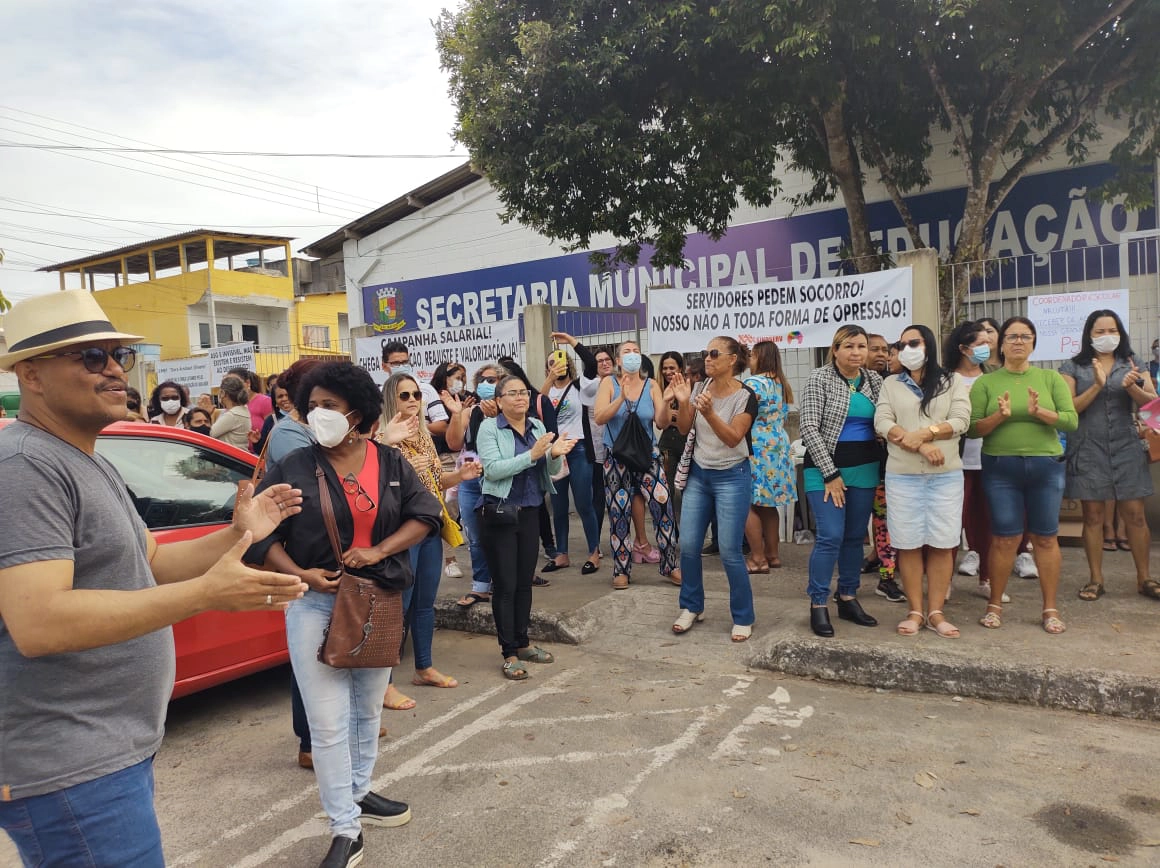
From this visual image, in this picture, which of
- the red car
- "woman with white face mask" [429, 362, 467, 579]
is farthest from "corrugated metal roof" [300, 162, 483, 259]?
the red car

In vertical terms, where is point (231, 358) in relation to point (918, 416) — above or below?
above

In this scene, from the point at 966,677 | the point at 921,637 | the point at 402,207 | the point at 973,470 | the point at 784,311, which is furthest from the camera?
the point at 402,207

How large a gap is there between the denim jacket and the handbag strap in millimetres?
1845

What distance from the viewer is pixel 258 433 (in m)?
7.36

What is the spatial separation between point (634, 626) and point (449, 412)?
2274mm

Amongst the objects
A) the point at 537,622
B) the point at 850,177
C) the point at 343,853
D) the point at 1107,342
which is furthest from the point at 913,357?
the point at 850,177

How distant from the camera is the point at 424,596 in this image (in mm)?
4859

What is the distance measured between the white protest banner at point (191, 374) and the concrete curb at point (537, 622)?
7851mm

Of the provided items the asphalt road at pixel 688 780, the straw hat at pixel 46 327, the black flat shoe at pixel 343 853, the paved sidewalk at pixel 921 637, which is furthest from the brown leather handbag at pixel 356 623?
the paved sidewalk at pixel 921 637

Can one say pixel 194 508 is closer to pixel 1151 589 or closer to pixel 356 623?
pixel 356 623

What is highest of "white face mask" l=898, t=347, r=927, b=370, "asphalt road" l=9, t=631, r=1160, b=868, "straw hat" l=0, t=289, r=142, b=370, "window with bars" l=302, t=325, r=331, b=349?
"window with bars" l=302, t=325, r=331, b=349

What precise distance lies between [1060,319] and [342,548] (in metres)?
6.24

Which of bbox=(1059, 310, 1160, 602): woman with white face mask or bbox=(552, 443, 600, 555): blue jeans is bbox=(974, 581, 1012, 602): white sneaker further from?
bbox=(552, 443, 600, 555): blue jeans

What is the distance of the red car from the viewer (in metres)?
4.24
